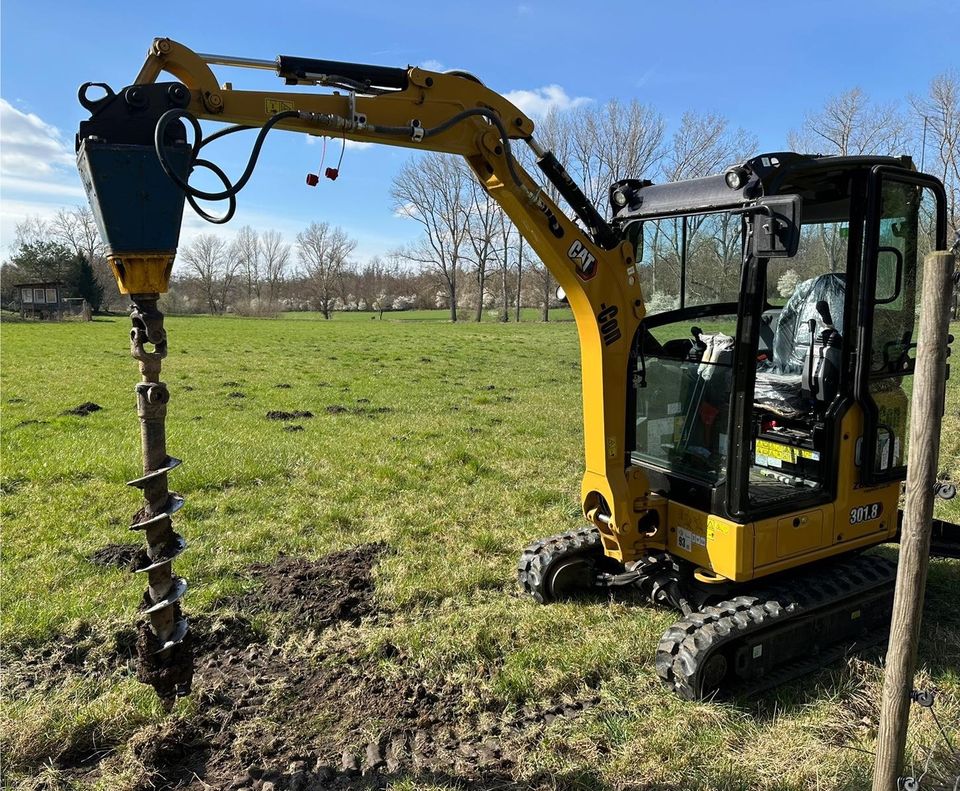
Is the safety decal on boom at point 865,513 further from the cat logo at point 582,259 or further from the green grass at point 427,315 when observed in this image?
the green grass at point 427,315

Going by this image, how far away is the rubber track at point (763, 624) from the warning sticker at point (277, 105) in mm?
3667

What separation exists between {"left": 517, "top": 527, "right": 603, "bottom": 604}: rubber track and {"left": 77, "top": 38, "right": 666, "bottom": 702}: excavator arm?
46 cm

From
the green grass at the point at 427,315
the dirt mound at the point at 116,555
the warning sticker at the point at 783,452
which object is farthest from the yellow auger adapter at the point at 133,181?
the green grass at the point at 427,315

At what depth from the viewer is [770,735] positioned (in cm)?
382

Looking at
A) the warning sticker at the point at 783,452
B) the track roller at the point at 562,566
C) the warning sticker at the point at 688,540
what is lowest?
the track roller at the point at 562,566

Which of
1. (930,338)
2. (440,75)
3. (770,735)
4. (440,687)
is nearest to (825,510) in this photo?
(770,735)

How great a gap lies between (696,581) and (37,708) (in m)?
4.12

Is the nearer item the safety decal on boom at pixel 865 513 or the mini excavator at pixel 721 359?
the mini excavator at pixel 721 359

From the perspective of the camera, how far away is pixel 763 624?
4184mm

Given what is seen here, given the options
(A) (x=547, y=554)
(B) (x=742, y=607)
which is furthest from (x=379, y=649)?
(B) (x=742, y=607)

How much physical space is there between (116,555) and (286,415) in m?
6.34

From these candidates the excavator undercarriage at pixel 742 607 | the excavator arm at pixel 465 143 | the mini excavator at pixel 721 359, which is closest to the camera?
the excavator arm at pixel 465 143

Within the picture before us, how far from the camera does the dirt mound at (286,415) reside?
12.3 metres

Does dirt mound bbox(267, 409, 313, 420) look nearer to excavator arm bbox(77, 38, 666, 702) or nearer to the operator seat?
excavator arm bbox(77, 38, 666, 702)
